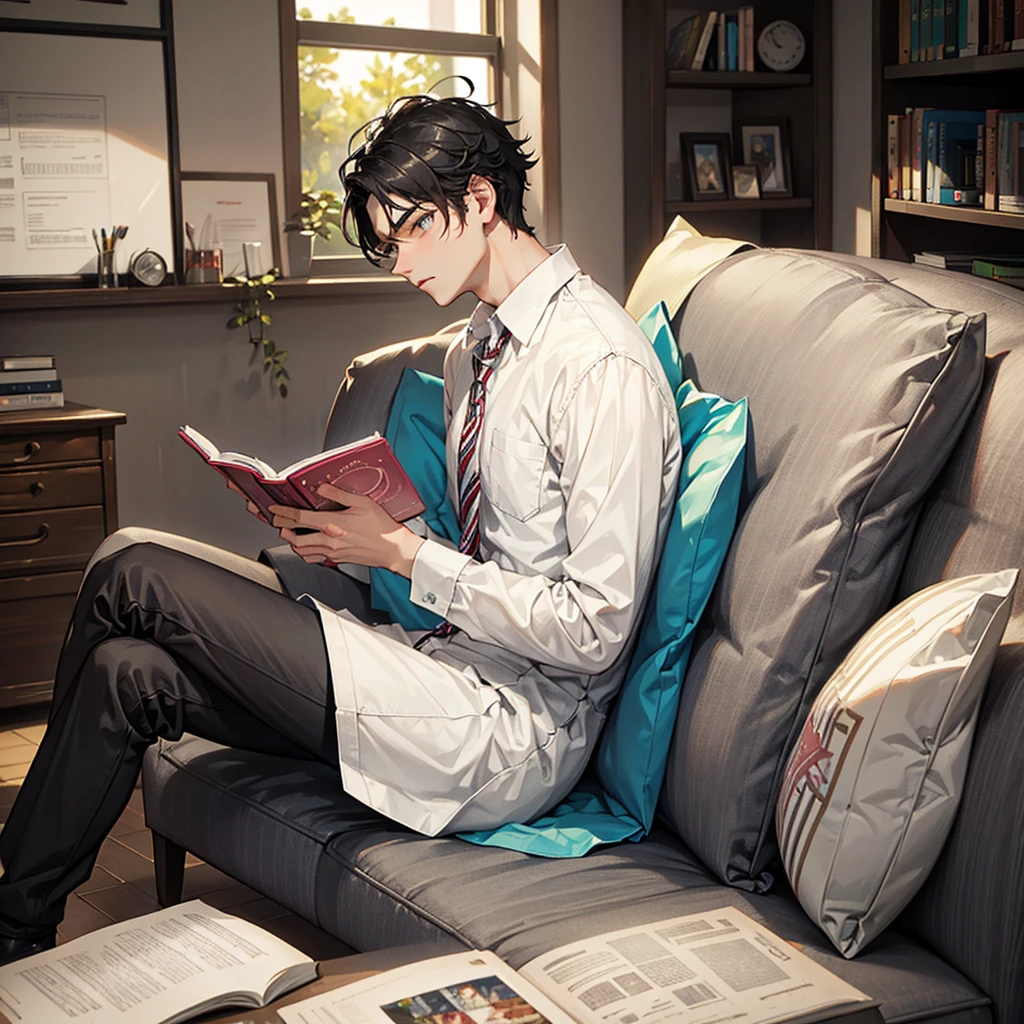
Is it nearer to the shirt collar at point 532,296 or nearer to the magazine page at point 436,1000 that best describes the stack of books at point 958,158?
the shirt collar at point 532,296

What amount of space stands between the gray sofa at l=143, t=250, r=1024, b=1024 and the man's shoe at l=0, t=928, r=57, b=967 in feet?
0.90

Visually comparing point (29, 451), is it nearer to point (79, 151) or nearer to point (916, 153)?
point (79, 151)

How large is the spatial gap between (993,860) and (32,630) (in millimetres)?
2588

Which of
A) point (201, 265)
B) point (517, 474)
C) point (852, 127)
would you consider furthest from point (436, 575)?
point (852, 127)

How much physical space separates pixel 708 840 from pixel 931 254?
2467 millimetres

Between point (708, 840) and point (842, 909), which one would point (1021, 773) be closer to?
point (842, 909)

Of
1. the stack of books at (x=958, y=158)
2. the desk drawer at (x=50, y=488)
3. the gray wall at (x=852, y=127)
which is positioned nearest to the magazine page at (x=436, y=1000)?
the desk drawer at (x=50, y=488)

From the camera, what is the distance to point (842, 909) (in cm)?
133

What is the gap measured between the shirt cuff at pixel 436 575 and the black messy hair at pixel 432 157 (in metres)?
0.43

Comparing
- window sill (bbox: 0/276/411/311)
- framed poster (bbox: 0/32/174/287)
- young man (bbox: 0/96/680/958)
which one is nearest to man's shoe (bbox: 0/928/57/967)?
young man (bbox: 0/96/680/958)

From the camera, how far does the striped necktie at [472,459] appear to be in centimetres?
183

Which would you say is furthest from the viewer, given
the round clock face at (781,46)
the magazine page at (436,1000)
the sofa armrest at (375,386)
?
the round clock face at (781,46)

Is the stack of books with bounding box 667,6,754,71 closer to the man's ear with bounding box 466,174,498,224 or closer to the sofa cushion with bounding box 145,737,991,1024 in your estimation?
the man's ear with bounding box 466,174,498,224

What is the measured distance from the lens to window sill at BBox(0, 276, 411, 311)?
3.54m
